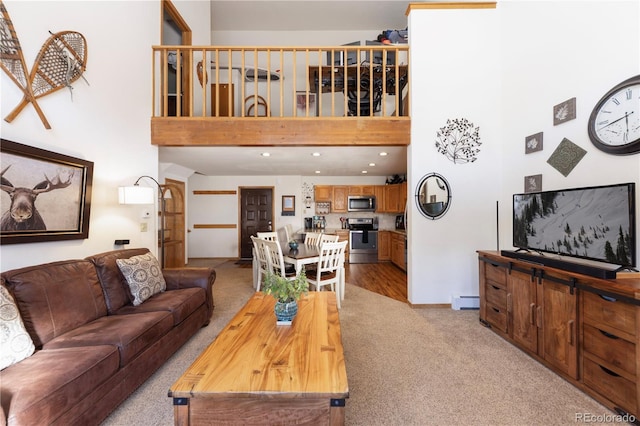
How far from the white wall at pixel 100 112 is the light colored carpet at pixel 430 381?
143 cm

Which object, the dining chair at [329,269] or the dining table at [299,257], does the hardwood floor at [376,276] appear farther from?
the dining table at [299,257]

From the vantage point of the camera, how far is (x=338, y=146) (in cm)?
358

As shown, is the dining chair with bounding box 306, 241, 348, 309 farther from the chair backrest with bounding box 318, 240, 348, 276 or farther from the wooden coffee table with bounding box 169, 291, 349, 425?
the wooden coffee table with bounding box 169, 291, 349, 425

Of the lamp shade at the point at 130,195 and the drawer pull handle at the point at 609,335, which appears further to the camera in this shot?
the lamp shade at the point at 130,195

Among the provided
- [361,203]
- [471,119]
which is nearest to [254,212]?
[361,203]

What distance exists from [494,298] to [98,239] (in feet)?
13.3

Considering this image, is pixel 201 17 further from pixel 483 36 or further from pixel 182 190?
pixel 483 36

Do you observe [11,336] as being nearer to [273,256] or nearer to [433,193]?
[273,256]

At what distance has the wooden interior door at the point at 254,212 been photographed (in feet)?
22.1

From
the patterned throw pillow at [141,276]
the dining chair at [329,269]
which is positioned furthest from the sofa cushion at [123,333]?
the dining chair at [329,269]

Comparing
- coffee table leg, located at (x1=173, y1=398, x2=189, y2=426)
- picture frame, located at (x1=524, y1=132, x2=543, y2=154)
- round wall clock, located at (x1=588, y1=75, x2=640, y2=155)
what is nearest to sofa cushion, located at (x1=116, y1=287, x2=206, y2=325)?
coffee table leg, located at (x1=173, y1=398, x2=189, y2=426)

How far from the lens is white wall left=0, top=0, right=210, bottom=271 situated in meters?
2.04

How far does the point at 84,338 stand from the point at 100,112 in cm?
220

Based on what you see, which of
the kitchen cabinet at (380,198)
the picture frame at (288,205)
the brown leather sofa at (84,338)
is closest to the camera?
the brown leather sofa at (84,338)
